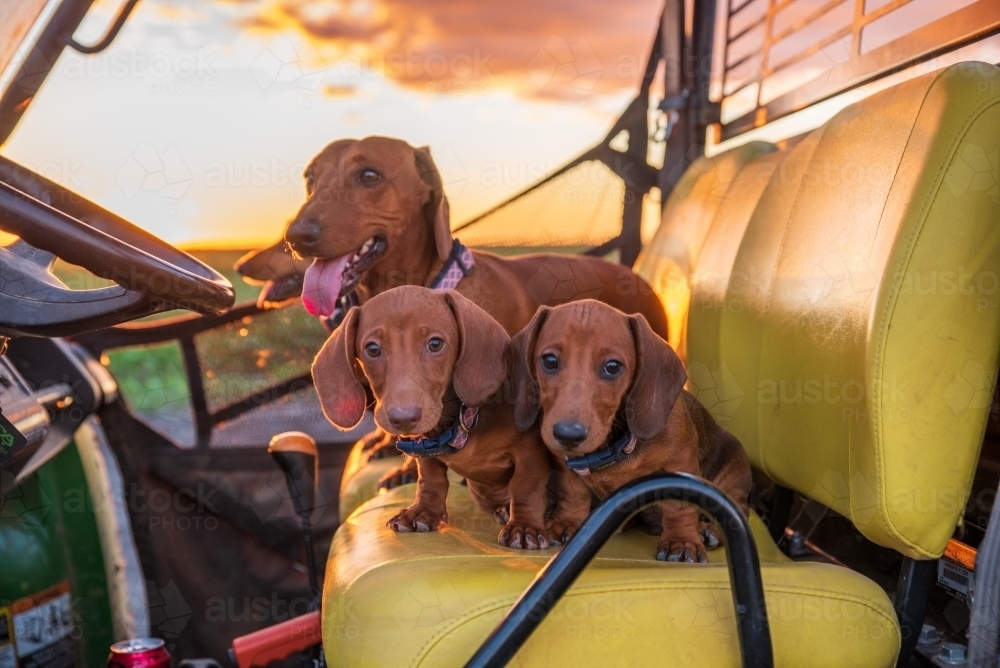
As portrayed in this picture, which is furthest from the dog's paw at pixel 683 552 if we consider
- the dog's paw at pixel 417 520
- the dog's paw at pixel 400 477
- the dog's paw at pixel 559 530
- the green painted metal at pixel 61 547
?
the green painted metal at pixel 61 547

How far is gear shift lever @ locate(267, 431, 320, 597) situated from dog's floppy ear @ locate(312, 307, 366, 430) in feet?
1.72

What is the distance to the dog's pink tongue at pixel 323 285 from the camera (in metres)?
1.78

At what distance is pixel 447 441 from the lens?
1466 millimetres

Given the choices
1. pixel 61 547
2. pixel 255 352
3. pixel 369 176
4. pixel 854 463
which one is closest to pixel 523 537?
pixel 854 463

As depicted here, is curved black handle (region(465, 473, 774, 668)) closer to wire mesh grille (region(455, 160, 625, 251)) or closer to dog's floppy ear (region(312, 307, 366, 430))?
dog's floppy ear (region(312, 307, 366, 430))

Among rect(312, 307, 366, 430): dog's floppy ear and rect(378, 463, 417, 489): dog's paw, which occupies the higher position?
rect(312, 307, 366, 430): dog's floppy ear

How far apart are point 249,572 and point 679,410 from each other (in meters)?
1.66

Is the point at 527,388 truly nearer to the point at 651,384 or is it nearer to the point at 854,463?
the point at 651,384

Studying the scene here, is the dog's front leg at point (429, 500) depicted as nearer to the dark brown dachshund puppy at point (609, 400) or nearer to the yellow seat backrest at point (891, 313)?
the dark brown dachshund puppy at point (609, 400)

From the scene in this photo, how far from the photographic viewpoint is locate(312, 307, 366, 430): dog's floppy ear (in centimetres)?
142

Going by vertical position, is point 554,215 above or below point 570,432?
above

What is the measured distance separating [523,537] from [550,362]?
293 mm

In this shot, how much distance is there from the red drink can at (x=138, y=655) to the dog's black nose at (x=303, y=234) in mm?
800

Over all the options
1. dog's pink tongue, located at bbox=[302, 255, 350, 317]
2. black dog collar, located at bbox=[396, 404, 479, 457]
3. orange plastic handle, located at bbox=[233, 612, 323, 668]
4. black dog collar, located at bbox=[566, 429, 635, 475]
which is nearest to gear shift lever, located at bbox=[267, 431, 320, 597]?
orange plastic handle, located at bbox=[233, 612, 323, 668]
